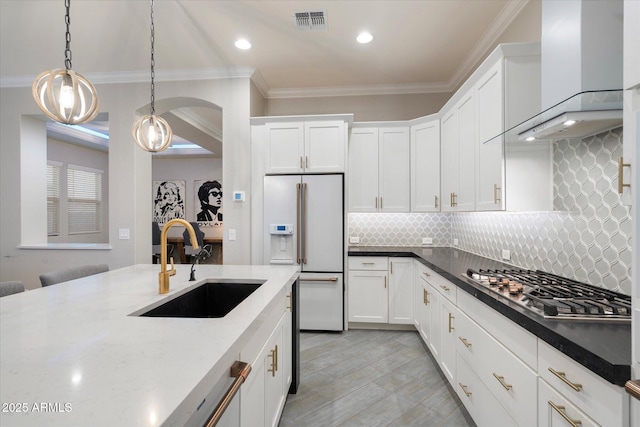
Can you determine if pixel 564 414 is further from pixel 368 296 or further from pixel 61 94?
pixel 61 94

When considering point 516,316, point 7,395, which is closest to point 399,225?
point 516,316

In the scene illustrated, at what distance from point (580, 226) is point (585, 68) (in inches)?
Result: 35.4

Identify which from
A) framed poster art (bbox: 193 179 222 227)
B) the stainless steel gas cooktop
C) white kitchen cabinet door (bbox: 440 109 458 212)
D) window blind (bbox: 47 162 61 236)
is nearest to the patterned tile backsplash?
the stainless steel gas cooktop

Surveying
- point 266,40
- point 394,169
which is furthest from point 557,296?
point 266,40

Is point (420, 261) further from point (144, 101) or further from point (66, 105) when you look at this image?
point (144, 101)

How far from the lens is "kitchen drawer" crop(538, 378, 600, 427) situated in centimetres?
102

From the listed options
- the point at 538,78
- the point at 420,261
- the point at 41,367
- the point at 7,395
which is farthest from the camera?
the point at 420,261

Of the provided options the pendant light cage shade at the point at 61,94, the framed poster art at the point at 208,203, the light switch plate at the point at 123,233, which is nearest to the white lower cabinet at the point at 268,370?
the pendant light cage shade at the point at 61,94

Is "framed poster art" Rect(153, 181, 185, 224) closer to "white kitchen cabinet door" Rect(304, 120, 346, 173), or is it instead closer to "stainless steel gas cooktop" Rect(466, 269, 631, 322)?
"white kitchen cabinet door" Rect(304, 120, 346, 173)

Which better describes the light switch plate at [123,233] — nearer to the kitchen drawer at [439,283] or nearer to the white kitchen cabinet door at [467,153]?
the kitchen drawer at [439,283]

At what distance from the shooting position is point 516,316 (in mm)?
1335

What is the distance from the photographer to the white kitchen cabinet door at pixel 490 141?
2.09 m

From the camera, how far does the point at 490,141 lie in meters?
2.19

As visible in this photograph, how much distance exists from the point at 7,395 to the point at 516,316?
5.50 feet
